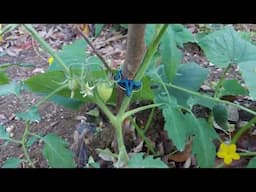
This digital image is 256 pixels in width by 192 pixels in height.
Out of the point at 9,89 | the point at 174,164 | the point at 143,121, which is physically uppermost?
the point at 9,89

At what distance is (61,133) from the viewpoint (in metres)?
1.36

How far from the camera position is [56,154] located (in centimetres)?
99

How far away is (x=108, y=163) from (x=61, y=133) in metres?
0.19

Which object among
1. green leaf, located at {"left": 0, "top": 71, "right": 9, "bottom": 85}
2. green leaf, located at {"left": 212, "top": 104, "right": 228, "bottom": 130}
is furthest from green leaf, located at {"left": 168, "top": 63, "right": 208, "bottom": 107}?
green leaf, located at {"left": 0, "top": 71, "right": 9, "bottom": 85}

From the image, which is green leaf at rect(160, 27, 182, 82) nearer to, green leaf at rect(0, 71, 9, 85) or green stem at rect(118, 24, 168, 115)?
green stem at rect(118, 24, 168, 115)

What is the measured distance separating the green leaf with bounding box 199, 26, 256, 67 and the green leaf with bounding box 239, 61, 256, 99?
80 millimetres

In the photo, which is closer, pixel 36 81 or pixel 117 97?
pixel 36 81

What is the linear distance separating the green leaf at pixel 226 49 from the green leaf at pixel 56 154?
403 mm

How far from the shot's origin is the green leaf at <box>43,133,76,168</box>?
0.99m

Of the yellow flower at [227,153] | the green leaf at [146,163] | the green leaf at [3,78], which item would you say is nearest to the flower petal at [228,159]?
the yellow flower at [227,153]

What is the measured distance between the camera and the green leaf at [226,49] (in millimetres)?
1134

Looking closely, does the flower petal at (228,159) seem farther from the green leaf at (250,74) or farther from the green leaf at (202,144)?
the green leaf at (250,74)
